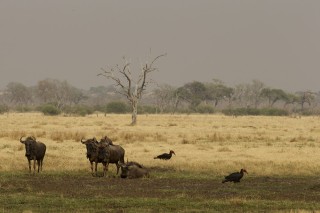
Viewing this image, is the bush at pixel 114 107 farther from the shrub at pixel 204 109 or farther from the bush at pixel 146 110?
the shrub at pixel 204 109

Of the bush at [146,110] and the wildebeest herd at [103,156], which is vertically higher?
the bush at [146,110]

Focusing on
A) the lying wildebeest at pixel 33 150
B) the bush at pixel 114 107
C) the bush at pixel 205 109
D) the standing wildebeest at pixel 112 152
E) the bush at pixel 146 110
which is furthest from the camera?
the bush at pixel 205 109

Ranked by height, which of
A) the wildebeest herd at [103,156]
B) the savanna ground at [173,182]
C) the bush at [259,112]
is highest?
the bush at [259,112]

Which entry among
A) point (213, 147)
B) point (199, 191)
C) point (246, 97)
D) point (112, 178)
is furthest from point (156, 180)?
point (246, 97)

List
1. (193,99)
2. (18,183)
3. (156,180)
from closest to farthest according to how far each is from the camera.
Answer: 1. (18,183)
2. (156,180)
3. (193,99)

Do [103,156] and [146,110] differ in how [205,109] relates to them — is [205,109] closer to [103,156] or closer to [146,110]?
[146,110]

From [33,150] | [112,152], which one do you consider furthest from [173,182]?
[33,150]

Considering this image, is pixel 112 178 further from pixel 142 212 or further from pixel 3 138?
pixel 3 138

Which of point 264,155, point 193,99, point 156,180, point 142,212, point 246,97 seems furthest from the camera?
point 246,97

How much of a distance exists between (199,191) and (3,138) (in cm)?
2238

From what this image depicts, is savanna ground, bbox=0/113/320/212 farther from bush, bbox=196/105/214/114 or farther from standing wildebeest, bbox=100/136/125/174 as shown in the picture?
bush, bbox=196/105/214/114

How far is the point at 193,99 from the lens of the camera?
150625mm

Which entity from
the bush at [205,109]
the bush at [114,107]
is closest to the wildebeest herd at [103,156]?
the bush at [114,107]

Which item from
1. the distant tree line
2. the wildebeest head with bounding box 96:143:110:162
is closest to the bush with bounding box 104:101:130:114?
the distant tree line
